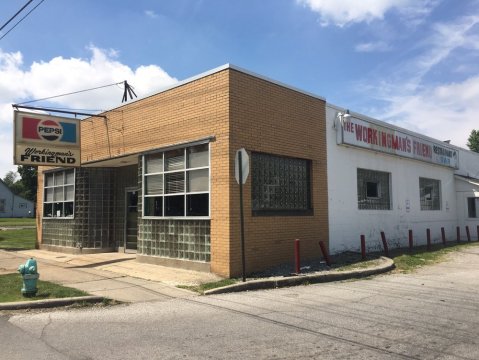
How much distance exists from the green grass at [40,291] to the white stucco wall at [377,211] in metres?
8.29

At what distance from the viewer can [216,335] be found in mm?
Answer: 6484

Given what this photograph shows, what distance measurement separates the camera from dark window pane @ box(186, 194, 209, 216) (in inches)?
475

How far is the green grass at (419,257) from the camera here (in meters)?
14.0

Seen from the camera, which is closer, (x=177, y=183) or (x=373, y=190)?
(x=177, y=183)

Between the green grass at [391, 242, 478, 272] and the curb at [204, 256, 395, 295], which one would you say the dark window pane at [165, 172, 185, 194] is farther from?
the green grass at [391, 242, 478, 272]

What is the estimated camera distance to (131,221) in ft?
56.2

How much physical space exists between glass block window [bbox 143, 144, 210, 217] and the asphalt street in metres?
3.46

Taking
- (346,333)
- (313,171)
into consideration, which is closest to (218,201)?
(313,171)

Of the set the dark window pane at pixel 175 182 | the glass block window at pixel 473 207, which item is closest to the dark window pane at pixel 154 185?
the dark window pane at pixel 175 182

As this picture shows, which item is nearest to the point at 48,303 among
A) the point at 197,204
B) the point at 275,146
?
the point at 197,204

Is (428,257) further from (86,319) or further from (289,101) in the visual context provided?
(86,319)

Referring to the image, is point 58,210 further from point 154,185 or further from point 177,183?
point 177,183

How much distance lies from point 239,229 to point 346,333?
5215 mm

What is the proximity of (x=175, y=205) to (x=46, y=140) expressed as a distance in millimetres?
5133
